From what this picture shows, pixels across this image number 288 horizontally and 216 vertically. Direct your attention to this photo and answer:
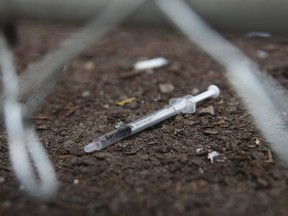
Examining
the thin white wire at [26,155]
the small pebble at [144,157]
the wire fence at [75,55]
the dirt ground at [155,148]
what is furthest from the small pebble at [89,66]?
the small pebble at [144,157]

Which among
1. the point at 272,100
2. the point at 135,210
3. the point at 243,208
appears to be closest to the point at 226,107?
the point at 272,100

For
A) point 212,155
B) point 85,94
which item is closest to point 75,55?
point 85,94

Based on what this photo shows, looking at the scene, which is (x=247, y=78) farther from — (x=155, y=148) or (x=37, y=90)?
(x=37, y=90)

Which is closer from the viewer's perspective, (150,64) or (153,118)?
(153,118)

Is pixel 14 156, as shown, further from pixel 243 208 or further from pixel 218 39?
pixel 218 39

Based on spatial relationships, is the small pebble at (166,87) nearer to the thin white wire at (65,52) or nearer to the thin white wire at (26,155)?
the thin white wire at (65,52)

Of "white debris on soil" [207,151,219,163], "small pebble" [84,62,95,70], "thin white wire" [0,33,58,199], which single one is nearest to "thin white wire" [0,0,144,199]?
"thin white wire" [0,33,58,199]
